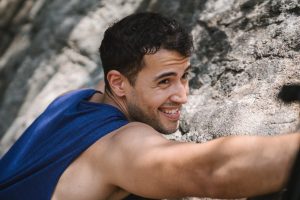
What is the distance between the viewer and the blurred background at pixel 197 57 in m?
2.26

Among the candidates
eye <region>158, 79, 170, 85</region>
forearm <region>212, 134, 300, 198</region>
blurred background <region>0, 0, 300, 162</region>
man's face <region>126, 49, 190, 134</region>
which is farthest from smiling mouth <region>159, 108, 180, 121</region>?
forearm <region>212, 134, 300, 198</region>

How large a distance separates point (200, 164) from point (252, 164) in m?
0.18

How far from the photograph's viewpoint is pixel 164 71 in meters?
2.09

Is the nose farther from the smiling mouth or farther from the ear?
the ear

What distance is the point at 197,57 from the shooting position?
9.56 ft

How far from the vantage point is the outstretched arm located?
1.30 m

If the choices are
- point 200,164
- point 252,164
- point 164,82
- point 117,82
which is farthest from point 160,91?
point 252,164

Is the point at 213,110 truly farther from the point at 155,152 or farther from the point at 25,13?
the point at 25,13

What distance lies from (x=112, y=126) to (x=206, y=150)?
0.57m

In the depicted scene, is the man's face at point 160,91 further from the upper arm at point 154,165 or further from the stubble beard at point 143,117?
the upper arm at point 154,165

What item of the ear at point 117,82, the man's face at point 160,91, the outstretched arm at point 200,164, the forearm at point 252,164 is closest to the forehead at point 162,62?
the man's face at point 160,91

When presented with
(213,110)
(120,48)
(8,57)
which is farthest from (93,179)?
(8,57)

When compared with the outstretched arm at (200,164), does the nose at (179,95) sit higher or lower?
lower

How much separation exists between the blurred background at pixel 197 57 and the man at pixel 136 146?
1.06 feet
